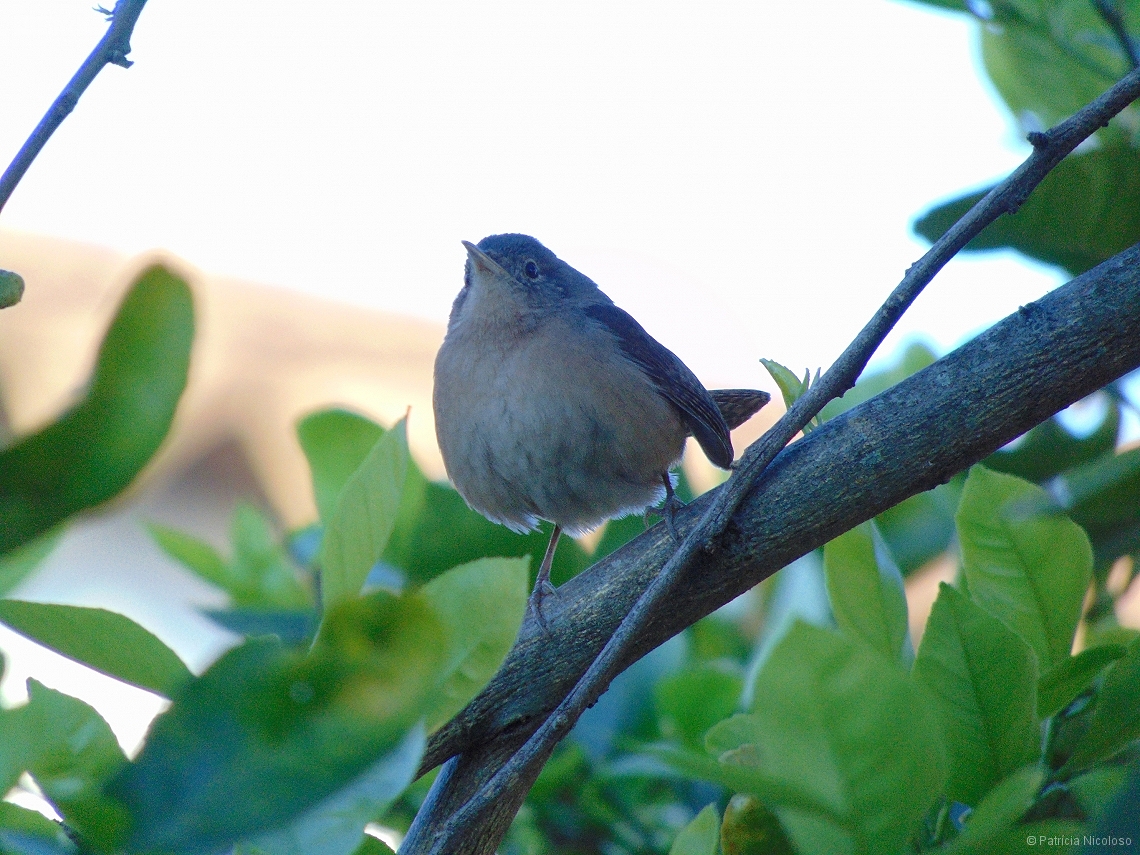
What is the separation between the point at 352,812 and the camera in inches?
33.1

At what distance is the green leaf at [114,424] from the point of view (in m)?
0.60

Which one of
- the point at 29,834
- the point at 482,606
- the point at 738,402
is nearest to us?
the point at 29,834

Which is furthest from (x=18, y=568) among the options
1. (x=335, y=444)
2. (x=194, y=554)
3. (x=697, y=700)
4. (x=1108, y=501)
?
(x=1108, y=501)

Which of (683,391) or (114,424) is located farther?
(683,391)

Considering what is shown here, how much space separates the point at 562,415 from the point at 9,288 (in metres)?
2.03

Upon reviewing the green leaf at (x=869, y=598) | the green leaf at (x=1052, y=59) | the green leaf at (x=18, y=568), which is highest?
the green leaf at (x=1052, y=59)

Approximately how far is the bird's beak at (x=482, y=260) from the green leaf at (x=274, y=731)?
9.22 ft

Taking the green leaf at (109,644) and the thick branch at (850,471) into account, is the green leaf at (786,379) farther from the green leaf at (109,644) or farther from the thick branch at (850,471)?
the green leaf at (109,644)

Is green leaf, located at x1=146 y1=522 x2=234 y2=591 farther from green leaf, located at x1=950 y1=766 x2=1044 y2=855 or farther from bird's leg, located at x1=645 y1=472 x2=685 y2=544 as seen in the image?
green leaf, located at x1=950 y1=766 x2=1044 y2=855

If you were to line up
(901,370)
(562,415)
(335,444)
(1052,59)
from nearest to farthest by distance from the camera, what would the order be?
(335,444), (1052,59), (901,370), (562,415)

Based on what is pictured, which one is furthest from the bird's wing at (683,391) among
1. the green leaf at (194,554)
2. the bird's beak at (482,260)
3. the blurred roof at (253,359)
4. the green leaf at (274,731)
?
the green leaf at (274,731)

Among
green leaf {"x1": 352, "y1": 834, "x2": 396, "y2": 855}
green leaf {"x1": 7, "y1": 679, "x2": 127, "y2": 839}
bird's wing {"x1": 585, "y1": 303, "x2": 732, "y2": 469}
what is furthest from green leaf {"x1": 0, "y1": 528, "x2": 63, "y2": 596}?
bird's wing {"x1": 585, "y1": 303, "x2": 732, "y2": 469}

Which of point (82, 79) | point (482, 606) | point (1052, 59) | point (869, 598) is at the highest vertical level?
point (82, 79)

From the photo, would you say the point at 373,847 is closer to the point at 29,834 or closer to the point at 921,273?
the point at 29,834
